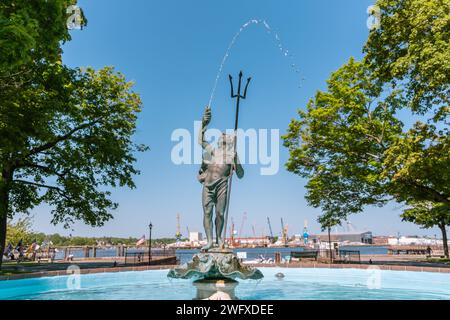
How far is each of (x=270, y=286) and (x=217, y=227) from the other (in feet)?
16.6

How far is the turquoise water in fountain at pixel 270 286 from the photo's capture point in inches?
414

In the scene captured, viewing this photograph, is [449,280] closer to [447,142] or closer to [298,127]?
[447,142]

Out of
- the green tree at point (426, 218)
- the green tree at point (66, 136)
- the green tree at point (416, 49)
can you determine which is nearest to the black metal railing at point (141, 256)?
the green tree at point (66, 136)

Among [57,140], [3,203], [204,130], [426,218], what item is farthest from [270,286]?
[426,218]

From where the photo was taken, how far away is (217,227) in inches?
358

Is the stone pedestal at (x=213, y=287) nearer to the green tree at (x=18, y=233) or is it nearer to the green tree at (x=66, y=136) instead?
the green tree at (x=66, y=136)

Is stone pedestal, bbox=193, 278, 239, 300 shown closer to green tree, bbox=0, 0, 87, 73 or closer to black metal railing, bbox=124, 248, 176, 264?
green tree, bbox=0, 0, 87, 73

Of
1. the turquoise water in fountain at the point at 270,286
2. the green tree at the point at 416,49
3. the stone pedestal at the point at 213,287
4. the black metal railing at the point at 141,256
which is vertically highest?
the green tree at the point at 416,49

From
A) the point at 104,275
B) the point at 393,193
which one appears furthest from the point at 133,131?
the point at 393,193

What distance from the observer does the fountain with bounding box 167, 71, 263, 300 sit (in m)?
8.28

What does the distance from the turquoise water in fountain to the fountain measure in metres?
1.37

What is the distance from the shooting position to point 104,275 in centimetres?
1480

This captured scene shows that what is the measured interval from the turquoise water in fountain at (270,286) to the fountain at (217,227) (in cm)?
137

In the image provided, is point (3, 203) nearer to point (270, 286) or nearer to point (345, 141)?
point (270, 286)
